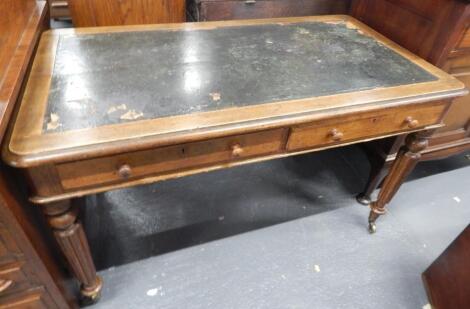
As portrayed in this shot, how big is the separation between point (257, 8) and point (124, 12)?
630 millimetres

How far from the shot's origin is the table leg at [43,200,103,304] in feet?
Answer: 2.63

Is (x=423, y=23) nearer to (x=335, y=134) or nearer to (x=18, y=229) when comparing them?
(x=335, y=134)

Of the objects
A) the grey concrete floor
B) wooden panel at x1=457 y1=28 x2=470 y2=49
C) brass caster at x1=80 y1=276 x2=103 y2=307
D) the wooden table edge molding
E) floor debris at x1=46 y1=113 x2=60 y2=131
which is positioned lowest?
the grey concrete floor

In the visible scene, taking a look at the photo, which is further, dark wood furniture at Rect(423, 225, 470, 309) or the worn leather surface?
dark wood furniture at Rect(423, 225, 470, 309)

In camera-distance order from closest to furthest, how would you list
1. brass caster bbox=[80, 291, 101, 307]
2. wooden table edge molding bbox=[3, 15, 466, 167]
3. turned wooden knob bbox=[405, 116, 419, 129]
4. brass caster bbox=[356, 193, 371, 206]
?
wooden table edge molding bbox=[3, 15, 466, 167], turned wooden knob bbox=[405, 116, 419, 129], brass caster bbox=[80, 291, 101, 307], brass caster bbox=[356, 193, 371, 206]

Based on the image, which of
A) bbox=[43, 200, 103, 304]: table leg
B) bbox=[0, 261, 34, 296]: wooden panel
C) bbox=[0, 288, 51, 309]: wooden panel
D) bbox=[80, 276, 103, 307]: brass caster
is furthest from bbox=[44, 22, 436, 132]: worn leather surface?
bbox=[80, 276, 103, 307]: brass caster

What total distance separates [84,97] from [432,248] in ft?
5.28

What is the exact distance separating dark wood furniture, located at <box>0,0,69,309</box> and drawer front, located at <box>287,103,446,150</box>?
0.71m

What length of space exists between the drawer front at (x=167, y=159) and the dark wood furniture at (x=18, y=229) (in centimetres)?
13

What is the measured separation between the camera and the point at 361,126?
992mm

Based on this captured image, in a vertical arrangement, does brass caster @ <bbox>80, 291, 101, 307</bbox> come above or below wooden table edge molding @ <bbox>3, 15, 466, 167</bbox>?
below

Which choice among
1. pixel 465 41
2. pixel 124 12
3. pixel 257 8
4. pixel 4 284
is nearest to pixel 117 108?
pixel 4 284

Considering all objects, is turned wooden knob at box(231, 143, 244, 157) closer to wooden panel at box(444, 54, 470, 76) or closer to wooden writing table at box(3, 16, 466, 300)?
wooden writing table at box(3, 16, 466, 300)

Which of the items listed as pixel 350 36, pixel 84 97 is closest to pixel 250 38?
pixel 350 36
